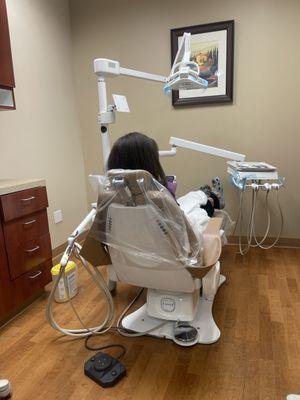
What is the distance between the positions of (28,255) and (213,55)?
211 centimetres

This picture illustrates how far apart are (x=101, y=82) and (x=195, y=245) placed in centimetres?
108

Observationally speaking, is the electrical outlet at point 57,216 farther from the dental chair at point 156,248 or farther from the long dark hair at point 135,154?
the long dark hair at point 135,154

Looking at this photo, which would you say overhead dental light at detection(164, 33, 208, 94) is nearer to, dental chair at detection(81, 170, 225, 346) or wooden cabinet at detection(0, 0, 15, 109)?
dental chair at detection(81, 170, 225, 346)

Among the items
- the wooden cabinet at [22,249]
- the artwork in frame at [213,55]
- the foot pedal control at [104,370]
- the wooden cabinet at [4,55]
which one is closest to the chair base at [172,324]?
the foot pedal control at [104,370]

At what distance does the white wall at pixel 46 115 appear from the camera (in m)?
2.15

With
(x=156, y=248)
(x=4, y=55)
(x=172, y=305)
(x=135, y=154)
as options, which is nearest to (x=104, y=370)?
(x=172, y=305)

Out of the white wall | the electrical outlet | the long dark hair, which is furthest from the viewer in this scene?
the electrical outlet

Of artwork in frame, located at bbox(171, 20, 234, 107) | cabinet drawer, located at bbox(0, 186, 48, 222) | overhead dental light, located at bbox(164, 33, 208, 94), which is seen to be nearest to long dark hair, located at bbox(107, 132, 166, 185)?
overhead dental light, located at bbox(164, 33, 208, 94)

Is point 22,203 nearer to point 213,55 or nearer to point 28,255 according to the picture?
point 28,255

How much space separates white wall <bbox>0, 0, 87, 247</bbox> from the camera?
215 cm

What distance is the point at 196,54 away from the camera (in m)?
2.50

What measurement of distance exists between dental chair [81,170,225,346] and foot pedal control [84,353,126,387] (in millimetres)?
278

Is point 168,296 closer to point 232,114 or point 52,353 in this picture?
point 52,353

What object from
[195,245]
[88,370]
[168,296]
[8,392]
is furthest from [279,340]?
[8,392]
